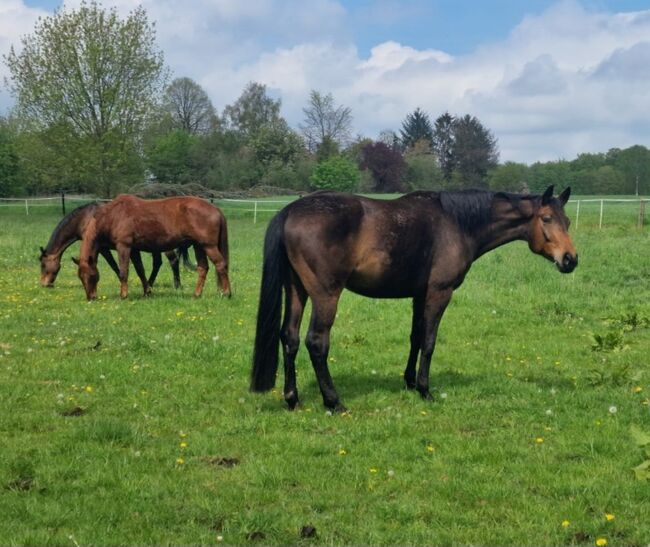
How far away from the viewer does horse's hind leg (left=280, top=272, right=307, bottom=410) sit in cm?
710

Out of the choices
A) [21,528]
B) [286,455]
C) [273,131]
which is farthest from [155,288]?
[273,131]

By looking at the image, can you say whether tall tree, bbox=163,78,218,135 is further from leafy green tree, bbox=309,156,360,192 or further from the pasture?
the pasture

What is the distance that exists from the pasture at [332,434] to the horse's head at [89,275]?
6.28 feet

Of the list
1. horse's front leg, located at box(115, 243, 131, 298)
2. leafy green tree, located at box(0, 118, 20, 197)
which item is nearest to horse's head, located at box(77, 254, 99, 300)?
horse's front leg, located at box(115, 243, 131, 298)

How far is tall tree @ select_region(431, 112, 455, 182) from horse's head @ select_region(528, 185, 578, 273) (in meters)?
85.8

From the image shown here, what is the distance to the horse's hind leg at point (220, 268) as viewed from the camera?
14.9 meters

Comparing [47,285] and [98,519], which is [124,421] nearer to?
[98,519]

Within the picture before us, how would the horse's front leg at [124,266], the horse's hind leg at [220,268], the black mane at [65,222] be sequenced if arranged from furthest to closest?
the black mane at [65,222], the horse's hind leg at [220,268], the horse's front leg at [124,266]

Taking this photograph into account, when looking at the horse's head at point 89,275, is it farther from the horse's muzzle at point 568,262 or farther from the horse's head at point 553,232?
the horse's muzzle at point 568,262

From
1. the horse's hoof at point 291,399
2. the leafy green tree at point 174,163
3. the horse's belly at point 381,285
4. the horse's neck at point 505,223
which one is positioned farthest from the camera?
the leafy green tree at point 174,163

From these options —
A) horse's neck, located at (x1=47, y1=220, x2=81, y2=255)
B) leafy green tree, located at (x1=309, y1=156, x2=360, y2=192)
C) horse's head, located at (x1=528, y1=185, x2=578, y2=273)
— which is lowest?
horse's neck, located at (x1=47, y1=220, x2=81, y2=255)

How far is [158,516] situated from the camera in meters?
4.49

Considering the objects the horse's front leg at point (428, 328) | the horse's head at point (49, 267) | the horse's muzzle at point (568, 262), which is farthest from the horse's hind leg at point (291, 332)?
the horse's head at point (49, 267)

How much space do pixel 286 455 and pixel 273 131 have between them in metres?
69.7
